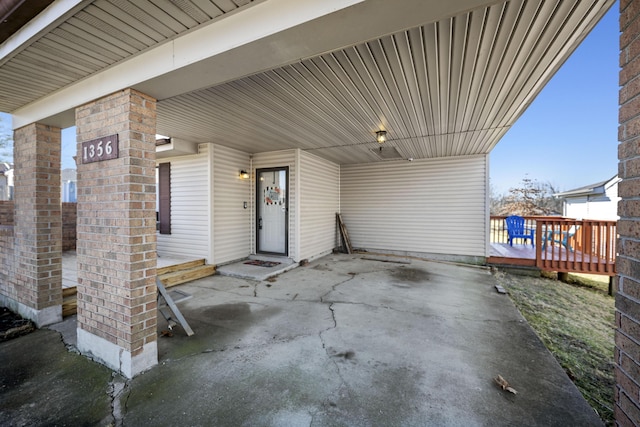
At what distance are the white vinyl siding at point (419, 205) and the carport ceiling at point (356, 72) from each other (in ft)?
7.49

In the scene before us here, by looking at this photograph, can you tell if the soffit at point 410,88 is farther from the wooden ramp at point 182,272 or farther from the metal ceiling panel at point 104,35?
the wooden ramp at point 182,272

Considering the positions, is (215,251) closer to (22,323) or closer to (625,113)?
(22,323)

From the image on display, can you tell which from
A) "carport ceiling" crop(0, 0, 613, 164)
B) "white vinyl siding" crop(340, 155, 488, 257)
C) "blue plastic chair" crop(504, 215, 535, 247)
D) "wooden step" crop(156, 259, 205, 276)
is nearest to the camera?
"carport ceiling" crop(0, 0, 613, 164)

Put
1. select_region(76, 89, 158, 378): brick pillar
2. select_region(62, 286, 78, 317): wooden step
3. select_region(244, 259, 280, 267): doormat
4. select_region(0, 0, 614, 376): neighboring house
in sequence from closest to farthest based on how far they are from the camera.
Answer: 1. select_region(0, 0, 614, 376): neighboring house
2. select_region(76, 89, 158, 378): brick pillar
3. select_region(62, 286, 78, 317): wooden step
4. select_region(244, 259, 280, 267): doormat

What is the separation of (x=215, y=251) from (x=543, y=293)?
6.80 metres

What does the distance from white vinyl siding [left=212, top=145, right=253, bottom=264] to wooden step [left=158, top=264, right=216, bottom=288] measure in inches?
10.2

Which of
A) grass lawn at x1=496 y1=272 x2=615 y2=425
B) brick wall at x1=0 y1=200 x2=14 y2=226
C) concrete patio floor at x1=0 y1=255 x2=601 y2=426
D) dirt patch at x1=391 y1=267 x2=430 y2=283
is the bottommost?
grass lawn at x1=496 y1=272 x2=615 y2=425

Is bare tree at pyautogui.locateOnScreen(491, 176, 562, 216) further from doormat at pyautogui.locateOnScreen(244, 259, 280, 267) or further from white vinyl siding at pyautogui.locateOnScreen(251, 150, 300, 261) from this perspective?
doormat at pyautogui.locateOnScreen(244, 259, 280, 267)

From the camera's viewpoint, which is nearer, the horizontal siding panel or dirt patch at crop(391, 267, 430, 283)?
dirt patch at crop(391, 267, 430, 283)

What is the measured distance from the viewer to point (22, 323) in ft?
10.4

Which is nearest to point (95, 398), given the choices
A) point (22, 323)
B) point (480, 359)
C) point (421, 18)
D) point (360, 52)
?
point (22, 323)

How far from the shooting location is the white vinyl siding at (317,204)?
6586 mm

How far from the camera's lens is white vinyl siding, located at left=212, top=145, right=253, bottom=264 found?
5836mm

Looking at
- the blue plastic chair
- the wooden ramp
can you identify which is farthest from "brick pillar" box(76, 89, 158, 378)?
the blue plastic chair
